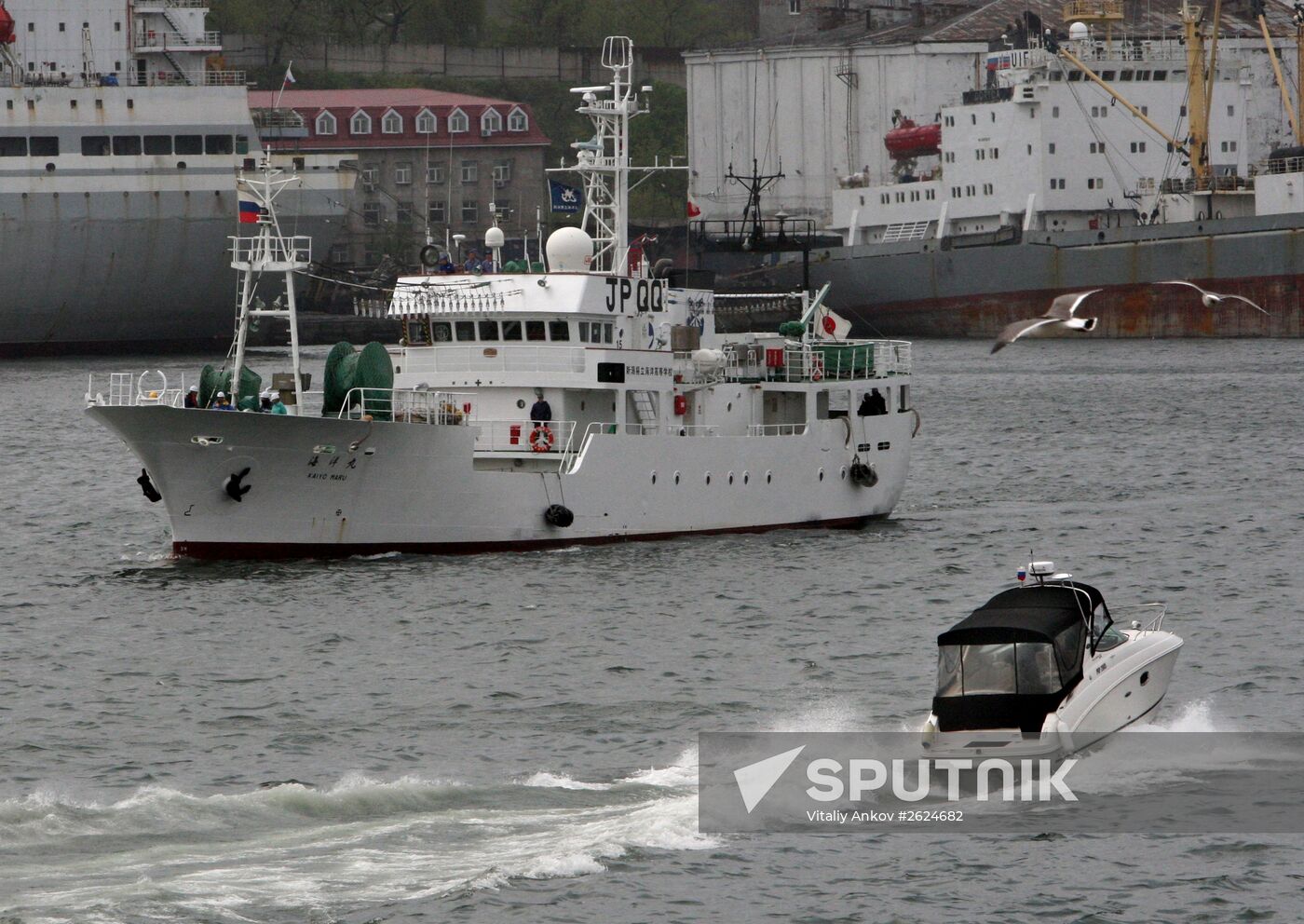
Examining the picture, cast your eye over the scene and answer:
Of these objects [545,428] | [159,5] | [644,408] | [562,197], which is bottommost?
[545,428]

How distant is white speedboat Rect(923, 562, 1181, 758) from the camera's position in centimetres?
2058

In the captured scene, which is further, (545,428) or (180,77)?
(180,77)

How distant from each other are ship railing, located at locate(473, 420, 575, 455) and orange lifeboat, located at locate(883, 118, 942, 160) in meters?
84.6

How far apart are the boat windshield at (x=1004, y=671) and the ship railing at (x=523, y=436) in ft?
50.3

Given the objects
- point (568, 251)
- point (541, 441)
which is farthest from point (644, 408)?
point (568, 251)

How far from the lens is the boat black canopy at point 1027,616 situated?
69.3 ft

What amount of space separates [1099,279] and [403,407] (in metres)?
69.1

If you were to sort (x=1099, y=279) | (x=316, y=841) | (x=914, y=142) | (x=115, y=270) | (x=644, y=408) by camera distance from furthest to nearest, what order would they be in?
1. (x=914, y=142)
2. (x=1099, y=279)
3. (x=115, y=270)
4. (x=644, y=408)
5. (x=316, y=841)

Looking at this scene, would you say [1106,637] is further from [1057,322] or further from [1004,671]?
[1057,322]

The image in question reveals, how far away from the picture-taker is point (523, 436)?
118 ft

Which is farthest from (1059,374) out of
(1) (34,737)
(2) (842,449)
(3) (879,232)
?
(1) (34,737)

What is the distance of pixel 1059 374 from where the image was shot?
8500 centimetres

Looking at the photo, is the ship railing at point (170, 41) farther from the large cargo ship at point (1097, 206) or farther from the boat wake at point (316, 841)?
the boat wake at point (316, 841)

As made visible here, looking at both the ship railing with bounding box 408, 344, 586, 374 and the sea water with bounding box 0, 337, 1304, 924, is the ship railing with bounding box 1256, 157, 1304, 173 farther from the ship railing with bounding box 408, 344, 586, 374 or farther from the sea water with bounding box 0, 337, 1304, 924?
the ship railing with bounding box 408, 344, 586, 374
